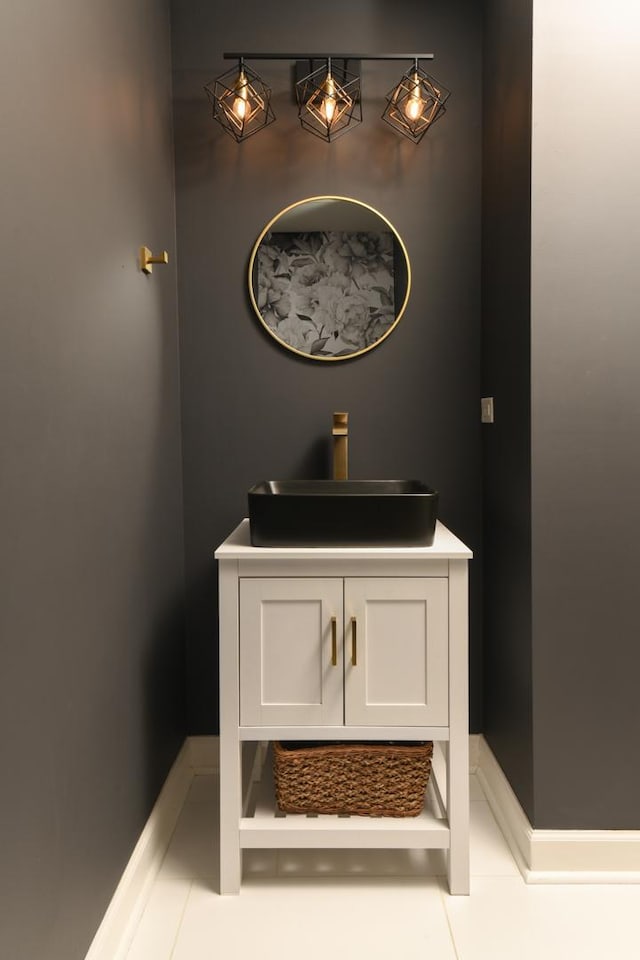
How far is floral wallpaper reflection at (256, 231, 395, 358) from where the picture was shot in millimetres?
2398

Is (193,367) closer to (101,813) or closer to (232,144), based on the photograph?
(232,144)

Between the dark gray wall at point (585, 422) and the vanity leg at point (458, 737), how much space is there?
222mm

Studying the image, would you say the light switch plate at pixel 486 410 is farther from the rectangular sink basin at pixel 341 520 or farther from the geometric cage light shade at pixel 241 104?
the geometric cage light shade at pixel 241 104

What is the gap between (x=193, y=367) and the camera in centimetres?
245

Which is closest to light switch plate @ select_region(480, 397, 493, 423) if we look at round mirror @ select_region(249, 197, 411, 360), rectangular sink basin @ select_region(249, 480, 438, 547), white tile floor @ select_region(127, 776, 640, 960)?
round mirror @ select_region(249, 197, 411, 360)

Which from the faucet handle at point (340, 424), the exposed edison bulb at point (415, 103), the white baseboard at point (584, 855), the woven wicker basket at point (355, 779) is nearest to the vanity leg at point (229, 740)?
the woven wicker basket at point (355, 779)

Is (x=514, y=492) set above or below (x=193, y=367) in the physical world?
below

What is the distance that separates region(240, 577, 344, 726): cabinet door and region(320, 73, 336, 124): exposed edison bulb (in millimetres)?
1458

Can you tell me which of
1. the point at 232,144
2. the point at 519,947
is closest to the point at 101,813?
the point at 519,947

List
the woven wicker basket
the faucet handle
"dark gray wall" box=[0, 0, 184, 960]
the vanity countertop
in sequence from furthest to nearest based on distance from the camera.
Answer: the faucet handle, the woven wicker basket, the vanity countertop, "dark gray wall" box=[0, 0, 184, 960]

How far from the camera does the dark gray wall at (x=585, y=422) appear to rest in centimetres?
186

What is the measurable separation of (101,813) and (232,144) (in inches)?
79.6

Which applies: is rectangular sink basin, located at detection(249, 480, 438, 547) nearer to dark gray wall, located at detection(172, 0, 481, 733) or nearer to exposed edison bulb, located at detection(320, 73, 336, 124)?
dark gray wall, located at detection(172, 0, 481, 733)

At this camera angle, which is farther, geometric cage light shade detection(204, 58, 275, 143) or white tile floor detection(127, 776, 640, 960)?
geometric cage light shade detection(204, 58, 275, 143)
